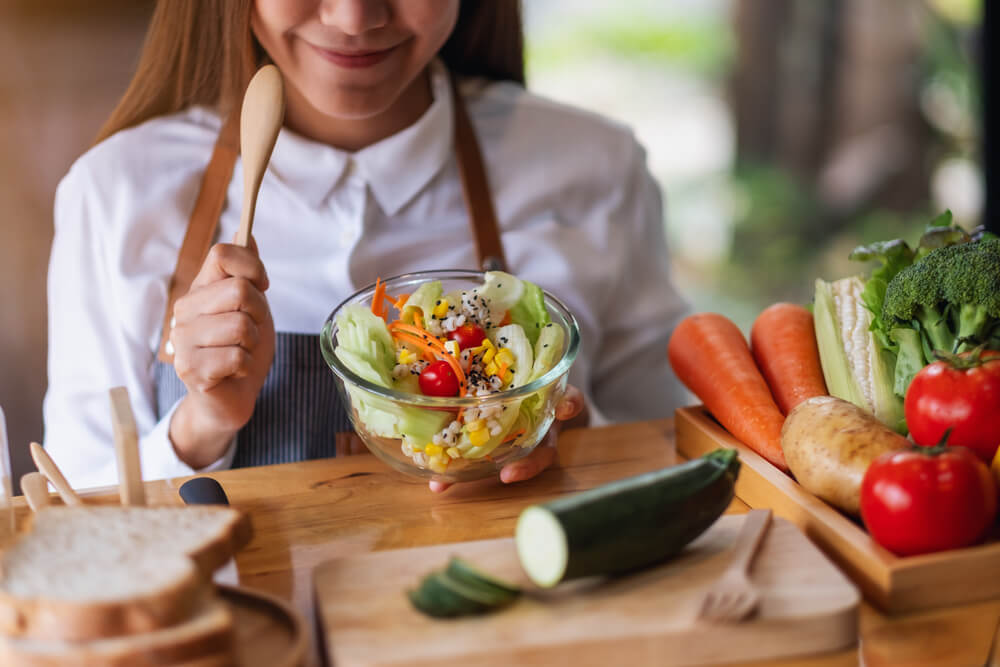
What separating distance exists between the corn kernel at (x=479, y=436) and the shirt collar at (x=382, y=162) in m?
0.66

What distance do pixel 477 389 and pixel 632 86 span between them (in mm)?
3485

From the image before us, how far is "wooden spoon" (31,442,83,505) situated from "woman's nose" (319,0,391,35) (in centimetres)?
66

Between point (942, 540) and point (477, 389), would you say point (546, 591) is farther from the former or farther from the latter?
point (942, 540)

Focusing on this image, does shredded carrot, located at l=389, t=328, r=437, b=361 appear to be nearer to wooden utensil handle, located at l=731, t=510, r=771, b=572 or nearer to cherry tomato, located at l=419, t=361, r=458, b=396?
cherry tomato, located at l=419, t=361, r=458, b=396

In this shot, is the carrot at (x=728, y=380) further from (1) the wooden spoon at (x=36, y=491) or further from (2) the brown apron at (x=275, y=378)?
(1) the wooden spoon at (x=36, y=491)

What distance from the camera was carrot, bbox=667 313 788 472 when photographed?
1135mm

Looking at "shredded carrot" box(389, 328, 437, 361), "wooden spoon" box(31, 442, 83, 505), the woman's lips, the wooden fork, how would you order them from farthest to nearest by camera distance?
1. the woman's lips
2. "shredded carrot" box(389, 328, 437, 361)
3. "wooden spoon" box(31, 442, 83, 505)
4. the wooden fork

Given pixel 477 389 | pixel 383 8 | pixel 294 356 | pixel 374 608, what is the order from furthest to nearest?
pixel 294 356 → pixel 383 8 → pixel 477 389 → pixel 374 608

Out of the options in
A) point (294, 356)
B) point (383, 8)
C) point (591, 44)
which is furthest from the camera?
point (591, 44)

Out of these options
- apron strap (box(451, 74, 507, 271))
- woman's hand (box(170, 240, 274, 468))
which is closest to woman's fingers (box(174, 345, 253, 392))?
woman's hand (box(170, 240, 274, 468))

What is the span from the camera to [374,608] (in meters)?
0.76

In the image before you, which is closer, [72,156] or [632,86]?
[72,156]

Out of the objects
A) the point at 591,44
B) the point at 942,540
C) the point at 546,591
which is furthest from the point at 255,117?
the point at 591,44

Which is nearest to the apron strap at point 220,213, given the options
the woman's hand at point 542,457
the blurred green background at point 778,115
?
the woman's hand at point 542,457
